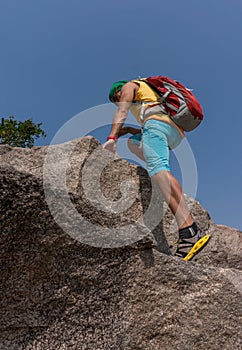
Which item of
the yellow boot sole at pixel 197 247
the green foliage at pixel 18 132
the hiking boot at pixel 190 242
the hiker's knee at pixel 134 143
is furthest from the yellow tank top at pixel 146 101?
the green foliage at pixel 18 132

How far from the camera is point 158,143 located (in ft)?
13.9

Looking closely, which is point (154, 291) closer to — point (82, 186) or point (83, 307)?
point (83, 307)

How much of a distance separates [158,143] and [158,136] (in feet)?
0.28

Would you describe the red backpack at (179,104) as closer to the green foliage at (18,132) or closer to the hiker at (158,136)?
the hiker at (158,136)

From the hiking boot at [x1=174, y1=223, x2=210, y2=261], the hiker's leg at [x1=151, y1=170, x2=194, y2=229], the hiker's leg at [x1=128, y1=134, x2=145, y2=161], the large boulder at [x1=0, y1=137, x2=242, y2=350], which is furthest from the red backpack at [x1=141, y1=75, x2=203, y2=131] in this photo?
the large boulder at [x1=0, y1=137, x2=242, y2=350]

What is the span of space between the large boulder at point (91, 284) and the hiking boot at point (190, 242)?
1.51 feet

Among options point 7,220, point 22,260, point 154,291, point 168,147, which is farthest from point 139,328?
point 168,147

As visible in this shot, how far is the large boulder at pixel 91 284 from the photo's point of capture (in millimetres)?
2768

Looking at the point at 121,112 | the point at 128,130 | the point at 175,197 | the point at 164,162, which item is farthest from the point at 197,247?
the point at 128,130

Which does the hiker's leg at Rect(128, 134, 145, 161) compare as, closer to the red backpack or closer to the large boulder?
the red backpack

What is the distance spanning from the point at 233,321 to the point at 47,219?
158cm

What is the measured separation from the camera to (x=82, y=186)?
4.08 meters

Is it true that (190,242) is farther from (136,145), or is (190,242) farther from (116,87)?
(116,87)

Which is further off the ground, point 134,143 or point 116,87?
point 116,87
